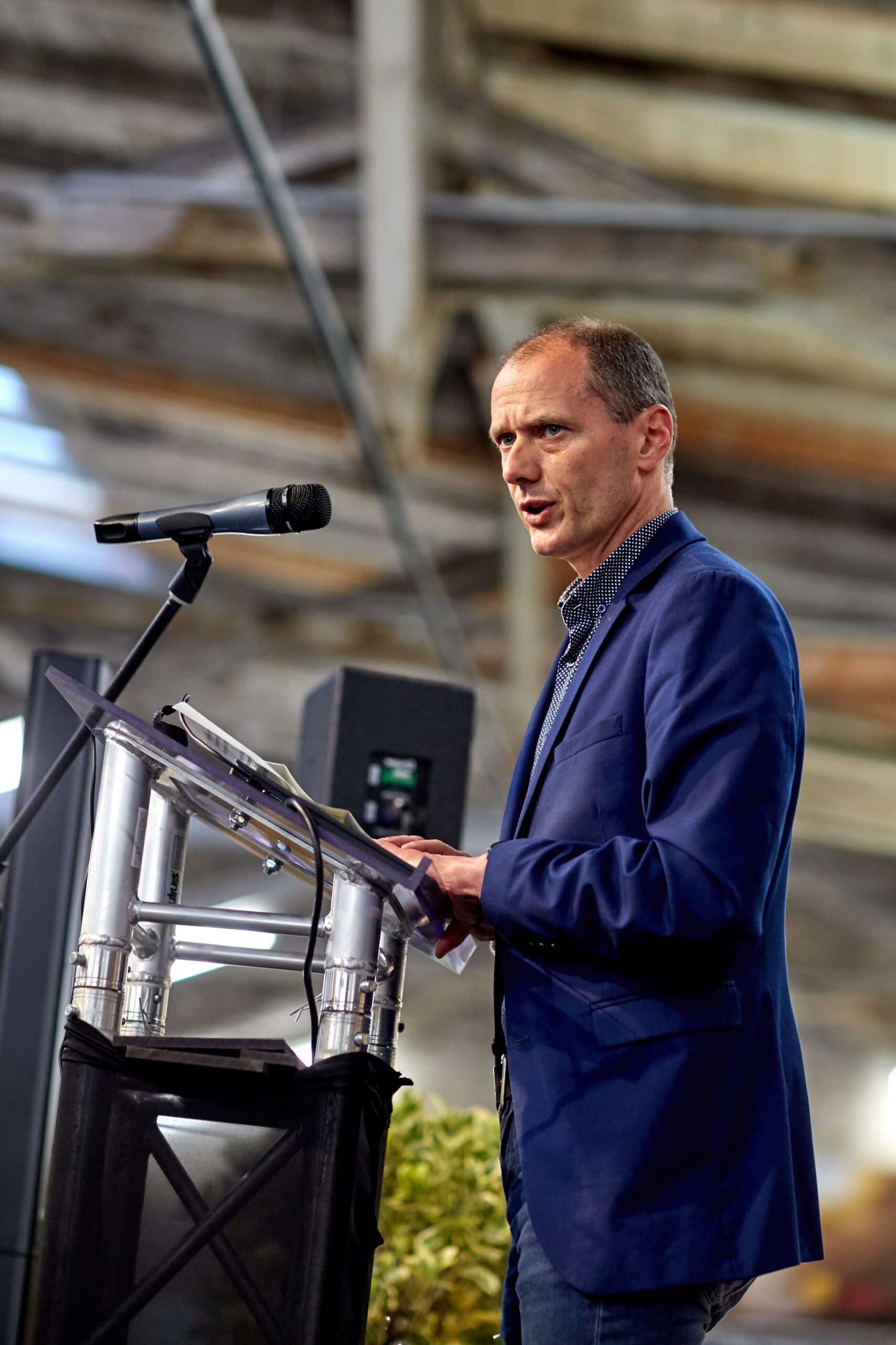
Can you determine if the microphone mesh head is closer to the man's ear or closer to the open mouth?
the open mouth

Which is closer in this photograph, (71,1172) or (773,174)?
(71,1172)

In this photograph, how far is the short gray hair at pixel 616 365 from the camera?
Answer: 1494 mm

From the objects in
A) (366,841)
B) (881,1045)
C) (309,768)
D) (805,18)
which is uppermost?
(805,18)

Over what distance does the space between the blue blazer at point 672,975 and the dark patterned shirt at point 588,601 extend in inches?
5.6

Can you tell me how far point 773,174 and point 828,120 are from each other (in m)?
0.27

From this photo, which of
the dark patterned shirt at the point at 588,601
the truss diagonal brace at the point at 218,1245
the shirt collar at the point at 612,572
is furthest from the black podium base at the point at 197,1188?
the shirt collar at the point at 612,572

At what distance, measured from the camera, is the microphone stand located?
62.9 inches

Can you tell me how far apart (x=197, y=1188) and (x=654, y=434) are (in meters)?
0.87

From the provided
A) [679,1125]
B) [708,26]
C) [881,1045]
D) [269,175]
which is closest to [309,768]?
[679,1125]

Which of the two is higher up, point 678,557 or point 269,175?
point 269,175

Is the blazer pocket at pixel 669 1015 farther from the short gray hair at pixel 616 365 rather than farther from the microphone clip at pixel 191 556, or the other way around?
the microphone clip at pixel 191 556

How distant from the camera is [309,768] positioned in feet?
10.3

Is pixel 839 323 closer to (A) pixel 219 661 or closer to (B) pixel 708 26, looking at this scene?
(B) pixel 708 26

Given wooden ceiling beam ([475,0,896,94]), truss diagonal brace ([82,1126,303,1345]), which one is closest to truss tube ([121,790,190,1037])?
truss diagonal brace ([82,1126,303,1345])
